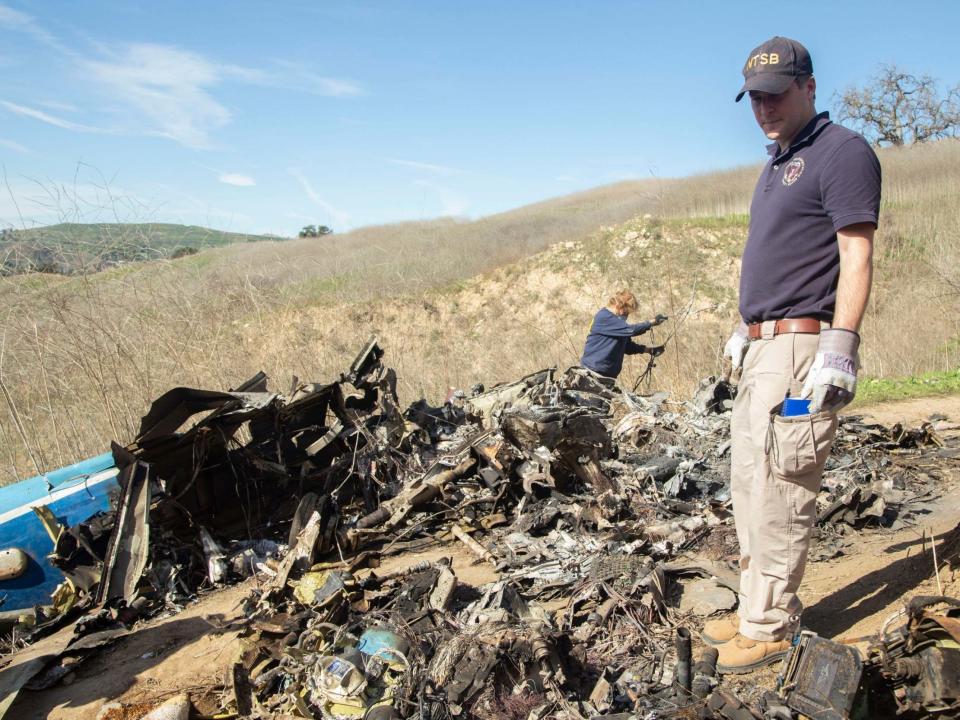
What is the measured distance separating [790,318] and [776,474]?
0.59 metres

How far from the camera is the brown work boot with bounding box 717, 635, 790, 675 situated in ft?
8.35

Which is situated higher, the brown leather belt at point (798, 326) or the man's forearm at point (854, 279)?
the man's forearm at point (854, 279)

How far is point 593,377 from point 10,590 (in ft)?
16.7

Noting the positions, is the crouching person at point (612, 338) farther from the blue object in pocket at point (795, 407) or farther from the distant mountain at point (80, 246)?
the distant mountain at point (80, 246)

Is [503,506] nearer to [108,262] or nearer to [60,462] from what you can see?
[60,462]

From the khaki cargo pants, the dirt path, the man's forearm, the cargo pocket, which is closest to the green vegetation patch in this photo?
the dirt path

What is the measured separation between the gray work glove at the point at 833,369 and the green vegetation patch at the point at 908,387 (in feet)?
18.2

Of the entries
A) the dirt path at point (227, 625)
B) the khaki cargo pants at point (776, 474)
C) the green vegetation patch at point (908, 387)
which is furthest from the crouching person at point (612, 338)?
the khaki cargo pants at point (776, 474)

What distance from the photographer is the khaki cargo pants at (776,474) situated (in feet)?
7.73

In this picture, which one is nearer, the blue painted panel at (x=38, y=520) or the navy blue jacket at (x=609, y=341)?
the blue painted panel at (x=38, y=520)

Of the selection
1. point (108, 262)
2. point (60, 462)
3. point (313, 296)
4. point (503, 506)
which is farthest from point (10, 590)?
point (313, 296)

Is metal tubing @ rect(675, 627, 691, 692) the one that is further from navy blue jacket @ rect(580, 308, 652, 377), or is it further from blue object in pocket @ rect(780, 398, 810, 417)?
navy blue jacket @ rect(580, 308, 652, 377)

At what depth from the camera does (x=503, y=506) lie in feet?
16.5

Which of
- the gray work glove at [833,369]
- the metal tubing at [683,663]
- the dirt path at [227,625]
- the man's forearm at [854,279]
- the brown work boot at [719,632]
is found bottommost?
the dirt path at [227,625]
